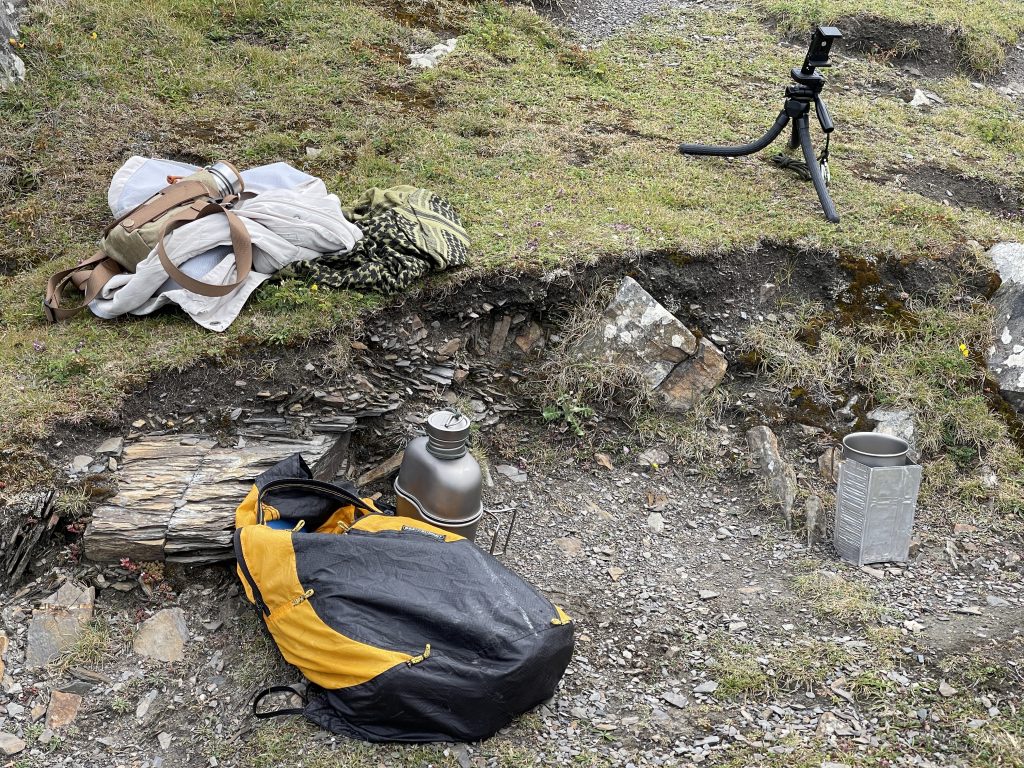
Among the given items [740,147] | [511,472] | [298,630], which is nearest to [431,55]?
[740,147]

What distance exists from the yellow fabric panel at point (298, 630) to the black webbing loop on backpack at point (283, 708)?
12 cm

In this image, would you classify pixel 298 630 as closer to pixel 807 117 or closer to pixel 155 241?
pixel 155 241

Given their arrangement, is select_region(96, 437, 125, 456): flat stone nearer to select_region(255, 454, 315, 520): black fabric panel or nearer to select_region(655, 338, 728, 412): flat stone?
select_region(255, 454, 315, 520): black fabric panel

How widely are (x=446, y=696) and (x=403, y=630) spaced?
0.31m

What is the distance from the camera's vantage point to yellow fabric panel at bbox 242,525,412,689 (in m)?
3.29

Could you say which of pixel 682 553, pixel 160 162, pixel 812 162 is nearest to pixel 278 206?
pixel 160 162

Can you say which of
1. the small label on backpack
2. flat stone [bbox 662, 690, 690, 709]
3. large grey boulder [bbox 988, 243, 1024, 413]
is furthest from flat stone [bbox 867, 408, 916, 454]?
the small label on backpack

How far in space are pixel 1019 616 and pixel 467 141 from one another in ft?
17.0

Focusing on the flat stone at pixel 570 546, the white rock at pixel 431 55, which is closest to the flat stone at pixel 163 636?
the flat stone at pixel 570 546

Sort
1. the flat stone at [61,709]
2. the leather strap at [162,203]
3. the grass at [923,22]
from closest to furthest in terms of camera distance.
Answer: the flat stone at [61,709], the leather strap at [162,203], the grass at [923,22]

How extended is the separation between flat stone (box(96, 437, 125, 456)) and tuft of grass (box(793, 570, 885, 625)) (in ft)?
11.6

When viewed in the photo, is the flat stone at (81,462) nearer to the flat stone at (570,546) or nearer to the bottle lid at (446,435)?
the bottle lid at (446,435)

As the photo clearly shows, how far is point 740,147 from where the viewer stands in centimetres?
689

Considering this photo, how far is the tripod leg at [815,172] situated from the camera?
6234 mm
